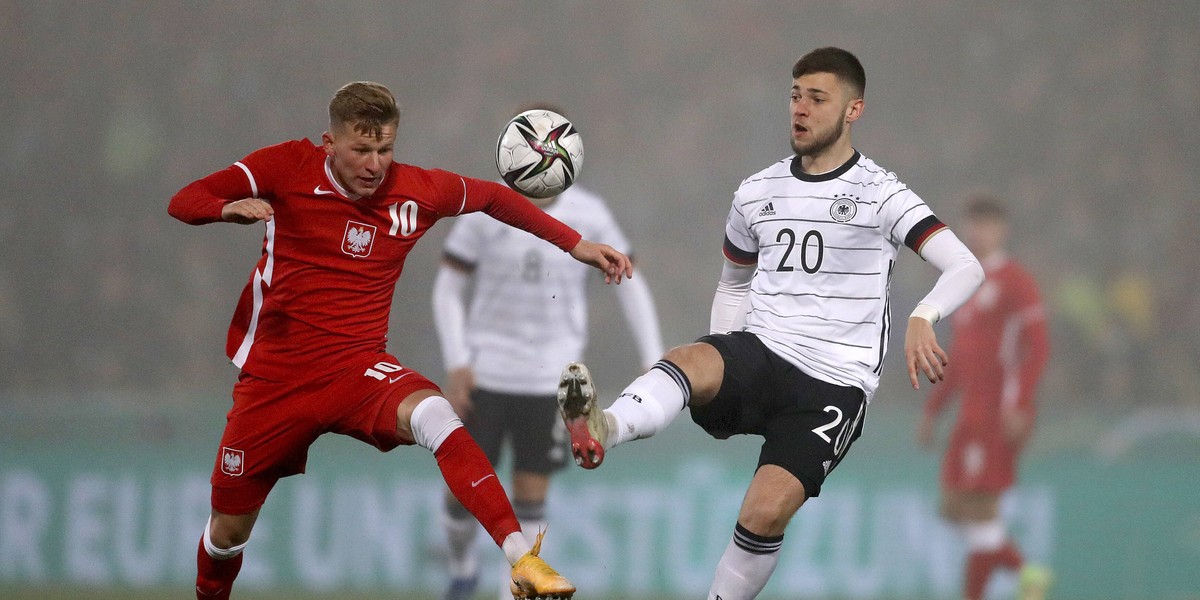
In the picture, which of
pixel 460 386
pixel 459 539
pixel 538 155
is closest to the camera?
pixel 538 155

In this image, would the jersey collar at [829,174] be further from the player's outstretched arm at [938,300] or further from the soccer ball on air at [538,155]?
the soccer ball on air at [538,155]

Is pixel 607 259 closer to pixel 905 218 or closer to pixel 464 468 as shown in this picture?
pixel 464 468

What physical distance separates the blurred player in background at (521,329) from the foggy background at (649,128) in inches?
Result: 78.6

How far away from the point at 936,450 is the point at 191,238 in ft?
17.1

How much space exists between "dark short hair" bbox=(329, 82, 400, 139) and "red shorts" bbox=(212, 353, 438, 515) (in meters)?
0.77

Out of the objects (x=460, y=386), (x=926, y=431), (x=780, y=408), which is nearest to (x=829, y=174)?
(x=780, y=408)

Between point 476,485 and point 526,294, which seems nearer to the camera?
point 476,485

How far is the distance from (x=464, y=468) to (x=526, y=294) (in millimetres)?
2484

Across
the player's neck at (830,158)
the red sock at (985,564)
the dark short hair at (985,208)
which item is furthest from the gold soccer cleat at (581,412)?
the dark short hair at (985,208)

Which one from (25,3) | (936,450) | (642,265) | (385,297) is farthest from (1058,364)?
(25,3)

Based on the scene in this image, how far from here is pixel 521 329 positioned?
611 centimetres

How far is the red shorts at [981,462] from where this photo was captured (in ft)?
24.9

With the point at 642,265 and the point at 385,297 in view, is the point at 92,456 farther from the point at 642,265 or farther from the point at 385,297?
the point at 385,297

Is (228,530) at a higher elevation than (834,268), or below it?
below
